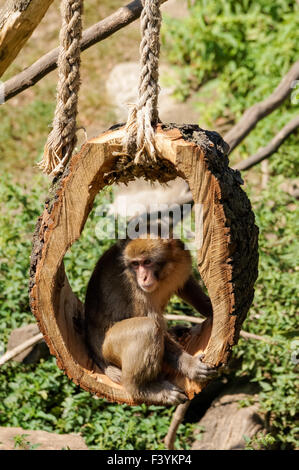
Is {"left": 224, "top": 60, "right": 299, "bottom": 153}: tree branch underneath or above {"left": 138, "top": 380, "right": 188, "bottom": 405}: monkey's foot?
above

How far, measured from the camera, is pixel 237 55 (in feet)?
33.3

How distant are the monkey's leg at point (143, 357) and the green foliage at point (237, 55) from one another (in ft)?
19.3

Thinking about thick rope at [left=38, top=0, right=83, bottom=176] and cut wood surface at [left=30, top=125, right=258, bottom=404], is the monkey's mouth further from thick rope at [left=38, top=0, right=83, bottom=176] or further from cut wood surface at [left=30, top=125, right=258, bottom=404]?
thick rope at [left=38, top=0, right=83, bottom=176]

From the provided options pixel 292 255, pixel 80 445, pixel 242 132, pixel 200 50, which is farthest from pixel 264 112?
pixel 200 50

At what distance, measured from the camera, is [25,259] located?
21.1 ft


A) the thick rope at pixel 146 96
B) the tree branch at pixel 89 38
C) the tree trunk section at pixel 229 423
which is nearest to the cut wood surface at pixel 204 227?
the thick rope at pixel 146 96

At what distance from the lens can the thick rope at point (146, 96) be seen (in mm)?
2846

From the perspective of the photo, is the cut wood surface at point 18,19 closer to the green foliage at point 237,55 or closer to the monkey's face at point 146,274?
the monkey's face at point 146,274

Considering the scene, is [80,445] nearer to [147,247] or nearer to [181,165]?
[147,247]

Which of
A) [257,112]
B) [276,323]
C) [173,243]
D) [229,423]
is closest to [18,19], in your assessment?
[173,243]

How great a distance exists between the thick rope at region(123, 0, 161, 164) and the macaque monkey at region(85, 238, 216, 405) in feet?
3.84

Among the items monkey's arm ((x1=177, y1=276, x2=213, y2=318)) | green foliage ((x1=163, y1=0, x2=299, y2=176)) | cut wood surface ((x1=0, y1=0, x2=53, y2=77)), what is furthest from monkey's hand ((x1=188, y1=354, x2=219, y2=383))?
green foliage ((x1=163, y1=0, x2=299, y2=176))

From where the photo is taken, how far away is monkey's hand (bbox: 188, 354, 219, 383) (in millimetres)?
3271

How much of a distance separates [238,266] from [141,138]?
741 millimetres
